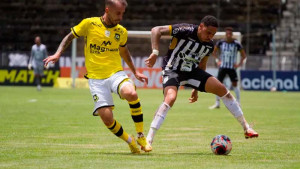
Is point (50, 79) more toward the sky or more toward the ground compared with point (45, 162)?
more toward the ground

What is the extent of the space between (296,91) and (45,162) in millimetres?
29624

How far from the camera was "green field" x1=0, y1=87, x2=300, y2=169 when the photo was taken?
8398 millimetres

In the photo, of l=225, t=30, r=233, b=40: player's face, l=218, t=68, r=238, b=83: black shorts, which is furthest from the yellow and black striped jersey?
l=218, t=68, r=238, b=83: black shorts

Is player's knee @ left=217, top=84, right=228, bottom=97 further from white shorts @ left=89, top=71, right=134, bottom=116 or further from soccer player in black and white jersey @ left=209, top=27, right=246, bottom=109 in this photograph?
soccer player in black and white jersey @ left=209, top=27, right=246, bottom=109

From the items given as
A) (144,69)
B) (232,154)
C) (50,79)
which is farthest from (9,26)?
(232,154)

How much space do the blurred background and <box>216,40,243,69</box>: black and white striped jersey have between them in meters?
16.2

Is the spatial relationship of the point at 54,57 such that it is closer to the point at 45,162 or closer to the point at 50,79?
the point at 45,162

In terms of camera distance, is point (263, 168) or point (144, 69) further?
point (144, 69)

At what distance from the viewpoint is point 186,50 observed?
10.4 meters

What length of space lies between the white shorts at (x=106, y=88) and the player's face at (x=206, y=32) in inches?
54.8

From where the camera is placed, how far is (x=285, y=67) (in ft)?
122

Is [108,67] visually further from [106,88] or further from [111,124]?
[111,124]

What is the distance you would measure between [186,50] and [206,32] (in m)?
0.47

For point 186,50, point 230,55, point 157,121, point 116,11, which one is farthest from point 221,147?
point 230,55
